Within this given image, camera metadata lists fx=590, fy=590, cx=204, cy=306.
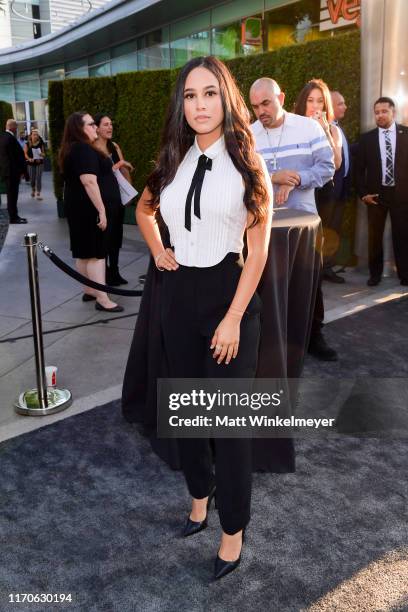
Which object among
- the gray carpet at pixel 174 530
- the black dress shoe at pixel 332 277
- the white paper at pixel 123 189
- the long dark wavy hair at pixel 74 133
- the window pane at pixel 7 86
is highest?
the window pane at pixel 7 86

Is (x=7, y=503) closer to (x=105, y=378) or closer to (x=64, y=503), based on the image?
(x=64, y=503)

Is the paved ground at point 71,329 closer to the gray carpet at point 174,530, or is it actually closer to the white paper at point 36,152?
the gray carpet at point 174,530

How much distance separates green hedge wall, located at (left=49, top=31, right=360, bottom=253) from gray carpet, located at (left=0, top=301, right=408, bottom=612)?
17.7 feet

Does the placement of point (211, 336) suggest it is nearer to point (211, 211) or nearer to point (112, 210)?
point (211, 211)

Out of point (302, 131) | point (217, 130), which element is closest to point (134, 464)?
point (217, 130)

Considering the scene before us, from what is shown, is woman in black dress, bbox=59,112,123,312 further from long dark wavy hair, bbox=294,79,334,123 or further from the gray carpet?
the gray carpet

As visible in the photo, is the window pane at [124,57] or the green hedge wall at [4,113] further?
the green hedge wall at [4,113]

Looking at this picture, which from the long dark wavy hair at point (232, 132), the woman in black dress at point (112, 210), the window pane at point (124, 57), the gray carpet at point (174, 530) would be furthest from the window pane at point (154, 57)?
the long dark wavy hair at point (232, 132)

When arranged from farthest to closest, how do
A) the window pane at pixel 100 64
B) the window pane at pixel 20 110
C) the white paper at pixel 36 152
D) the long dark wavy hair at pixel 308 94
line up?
the window pane at pixel 20 110, the window pane at pixel 100 64, the white paper at pixel 36 152, the long dark wavy hair at pixel 308 94

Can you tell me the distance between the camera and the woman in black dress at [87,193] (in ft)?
18.8

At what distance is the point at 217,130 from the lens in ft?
7.01

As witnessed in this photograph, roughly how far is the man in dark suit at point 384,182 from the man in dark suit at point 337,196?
0.71ft

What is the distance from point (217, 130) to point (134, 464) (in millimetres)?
1926

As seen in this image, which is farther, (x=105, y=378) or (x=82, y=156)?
(x=82, y=156)
